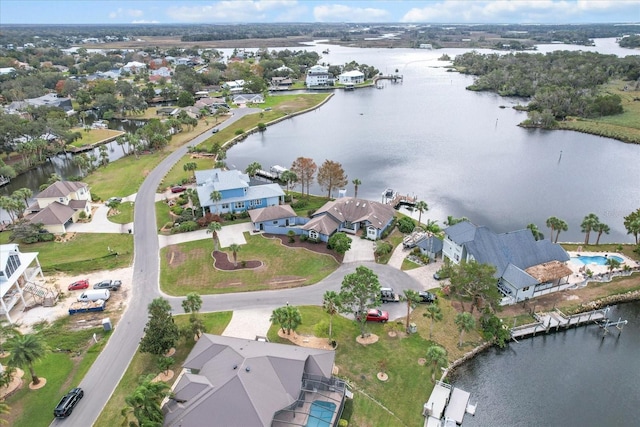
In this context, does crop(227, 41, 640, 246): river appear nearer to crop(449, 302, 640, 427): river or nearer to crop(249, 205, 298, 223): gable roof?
crop(249, 205, 298, 223): gable roof

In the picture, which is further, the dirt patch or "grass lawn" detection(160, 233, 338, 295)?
"grass lawn" detection(160, 233, 338, 295)

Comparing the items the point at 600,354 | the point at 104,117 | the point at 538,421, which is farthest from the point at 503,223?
the point at 104,117

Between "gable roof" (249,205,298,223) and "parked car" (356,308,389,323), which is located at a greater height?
"gable roof" (249,205,298,223)

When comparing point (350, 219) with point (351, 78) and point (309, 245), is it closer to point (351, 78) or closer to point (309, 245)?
point (309, 245)

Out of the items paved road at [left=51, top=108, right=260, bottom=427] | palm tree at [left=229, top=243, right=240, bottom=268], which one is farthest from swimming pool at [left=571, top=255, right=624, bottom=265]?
paved road at [left=51, top=108, right=260, bottom=427]

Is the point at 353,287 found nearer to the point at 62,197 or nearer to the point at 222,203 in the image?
the point at 222,203
